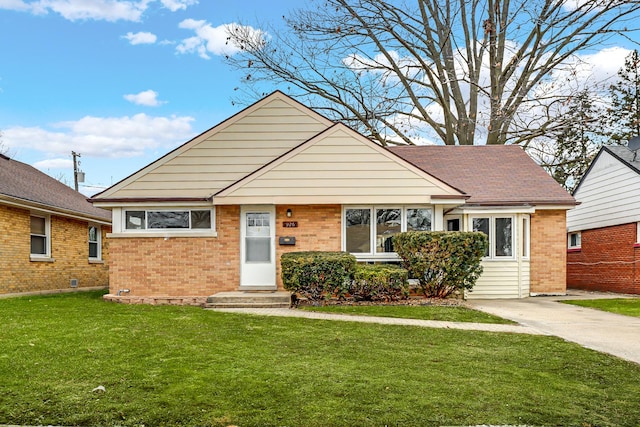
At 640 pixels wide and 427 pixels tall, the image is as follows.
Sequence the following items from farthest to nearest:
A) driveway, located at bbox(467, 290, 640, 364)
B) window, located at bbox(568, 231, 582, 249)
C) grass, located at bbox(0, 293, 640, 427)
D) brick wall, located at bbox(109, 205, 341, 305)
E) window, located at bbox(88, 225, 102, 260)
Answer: window, located at bbox(568, 231, 582, 249) < window, located at bbox(88, 225, 102, 260) < brick wall, located at bbox(109, 205, 341, 305) < driveway, located at bbox(467, 290, 640, 364) < grass, located at bbox(0, 293, 640, 427)

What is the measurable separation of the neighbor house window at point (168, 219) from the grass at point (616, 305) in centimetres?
998

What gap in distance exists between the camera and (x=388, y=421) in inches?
164

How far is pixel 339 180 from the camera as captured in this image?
12.9 m

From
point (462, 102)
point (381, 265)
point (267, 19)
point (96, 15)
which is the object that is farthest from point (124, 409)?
point (462, 102)

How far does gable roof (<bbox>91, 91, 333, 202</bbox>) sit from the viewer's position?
44.6 feet

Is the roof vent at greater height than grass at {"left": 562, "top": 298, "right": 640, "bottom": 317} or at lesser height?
greater

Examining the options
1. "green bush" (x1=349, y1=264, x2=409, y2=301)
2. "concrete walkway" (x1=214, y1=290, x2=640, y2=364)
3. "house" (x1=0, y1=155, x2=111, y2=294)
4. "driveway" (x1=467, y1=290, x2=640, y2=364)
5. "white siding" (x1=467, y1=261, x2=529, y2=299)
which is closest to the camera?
"driveway" (x1=467, y1=290, x2=640, y2=364)

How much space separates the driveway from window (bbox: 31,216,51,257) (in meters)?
13.3

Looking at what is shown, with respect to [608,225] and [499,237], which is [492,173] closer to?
[499,237]

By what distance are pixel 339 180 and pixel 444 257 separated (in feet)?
10.8

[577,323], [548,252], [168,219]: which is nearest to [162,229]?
[168,219]

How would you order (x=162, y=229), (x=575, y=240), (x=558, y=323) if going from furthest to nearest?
(x=575, y=240), (x=162, y=229), (x=558, y=323)

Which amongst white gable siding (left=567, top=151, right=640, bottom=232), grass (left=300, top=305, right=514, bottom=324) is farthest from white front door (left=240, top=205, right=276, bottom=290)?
white gable siding (left=567, top=151, right=640, bottom=232)

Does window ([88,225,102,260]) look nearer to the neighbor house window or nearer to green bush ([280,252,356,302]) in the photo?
the neighbor house window
